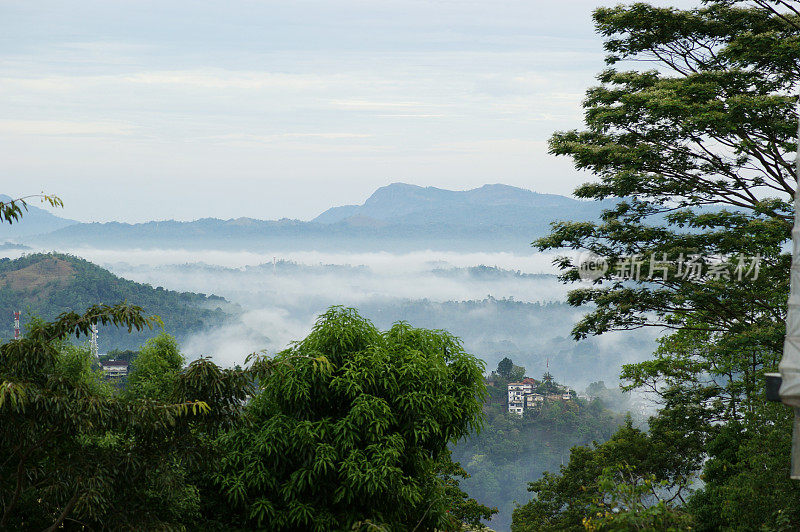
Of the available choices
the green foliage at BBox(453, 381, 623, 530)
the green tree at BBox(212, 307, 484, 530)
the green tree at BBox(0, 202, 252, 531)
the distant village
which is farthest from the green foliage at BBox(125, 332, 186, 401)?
the distant village

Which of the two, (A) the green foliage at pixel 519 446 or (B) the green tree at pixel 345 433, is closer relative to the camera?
(B) the green tree at pixel 345 433

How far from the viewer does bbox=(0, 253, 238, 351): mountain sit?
3049 inches

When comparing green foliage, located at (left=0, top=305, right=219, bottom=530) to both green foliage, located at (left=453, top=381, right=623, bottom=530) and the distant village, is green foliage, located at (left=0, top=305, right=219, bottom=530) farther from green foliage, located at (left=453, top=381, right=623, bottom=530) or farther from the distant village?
the distant village

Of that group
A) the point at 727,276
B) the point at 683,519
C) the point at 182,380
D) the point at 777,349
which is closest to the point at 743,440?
the point at 777,349

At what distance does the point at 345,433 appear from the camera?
224 inches

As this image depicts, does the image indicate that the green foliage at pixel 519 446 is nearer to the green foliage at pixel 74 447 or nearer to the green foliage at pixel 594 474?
the green foliage at pixel 594 474

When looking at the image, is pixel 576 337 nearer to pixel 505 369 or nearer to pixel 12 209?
pixel 12 209

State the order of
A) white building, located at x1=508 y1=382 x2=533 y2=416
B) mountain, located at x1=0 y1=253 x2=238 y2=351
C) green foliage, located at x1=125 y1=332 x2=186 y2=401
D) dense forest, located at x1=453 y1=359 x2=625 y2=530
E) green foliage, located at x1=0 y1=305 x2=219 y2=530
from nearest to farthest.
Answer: green foliage, located at x1=0 y1=305 x2=219 y2=530
green foliage, located at x1=125 y1=332 x2=186 y2=401
dense forest, located at x1=453 y1=359 x2=625 y2=530
white building, located at x1=508 y1=382 x2=533 y2=416
mountain, located at x1=0 y1=253 x2=238 y2=351

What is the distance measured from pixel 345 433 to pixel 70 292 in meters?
81.2

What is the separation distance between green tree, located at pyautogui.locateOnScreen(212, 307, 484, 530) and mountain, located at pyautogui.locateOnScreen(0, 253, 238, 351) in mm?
69396

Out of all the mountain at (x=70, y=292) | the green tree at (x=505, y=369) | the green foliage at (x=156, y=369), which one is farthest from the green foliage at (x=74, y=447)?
the mountain at (x=70, y=292)

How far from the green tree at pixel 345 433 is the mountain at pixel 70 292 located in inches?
2732

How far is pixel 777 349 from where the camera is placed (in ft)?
24.6

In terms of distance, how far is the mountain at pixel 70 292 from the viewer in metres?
77.5
